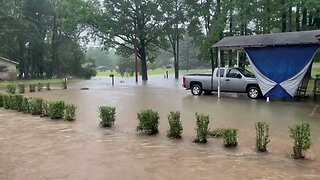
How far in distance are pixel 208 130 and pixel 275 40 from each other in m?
10.4

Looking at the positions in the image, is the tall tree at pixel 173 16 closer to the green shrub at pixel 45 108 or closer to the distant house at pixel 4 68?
the distant house at pixel 4 68

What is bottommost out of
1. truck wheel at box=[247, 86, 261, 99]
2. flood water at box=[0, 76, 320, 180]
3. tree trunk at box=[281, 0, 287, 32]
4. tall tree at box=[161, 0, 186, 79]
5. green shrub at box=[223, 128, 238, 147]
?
flood water at box=[0, 76, 320, 180]

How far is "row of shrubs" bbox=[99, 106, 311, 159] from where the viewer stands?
7.09 m

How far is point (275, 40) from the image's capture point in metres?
17.8

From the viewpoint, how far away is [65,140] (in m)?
8.98

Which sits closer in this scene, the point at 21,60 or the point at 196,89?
the point at 196,89

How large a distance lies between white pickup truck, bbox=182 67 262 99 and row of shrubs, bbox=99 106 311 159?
1004cm

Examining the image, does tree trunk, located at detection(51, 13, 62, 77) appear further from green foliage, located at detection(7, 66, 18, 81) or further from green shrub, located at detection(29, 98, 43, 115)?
green shrub, located at detection(29, 98, 43, 115)

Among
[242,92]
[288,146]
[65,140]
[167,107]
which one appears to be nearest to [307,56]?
[242,92]

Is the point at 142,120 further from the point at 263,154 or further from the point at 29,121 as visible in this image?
the point at 29,121

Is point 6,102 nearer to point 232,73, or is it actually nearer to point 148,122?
point 148,122

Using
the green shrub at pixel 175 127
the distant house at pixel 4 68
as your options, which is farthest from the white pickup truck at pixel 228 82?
the distant house at pixel 4 68

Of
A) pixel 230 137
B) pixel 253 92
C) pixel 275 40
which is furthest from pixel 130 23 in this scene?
pixel 230 137

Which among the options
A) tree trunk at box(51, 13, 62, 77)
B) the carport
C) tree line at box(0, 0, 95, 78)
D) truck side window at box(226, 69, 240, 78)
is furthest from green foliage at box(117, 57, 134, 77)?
the carport
